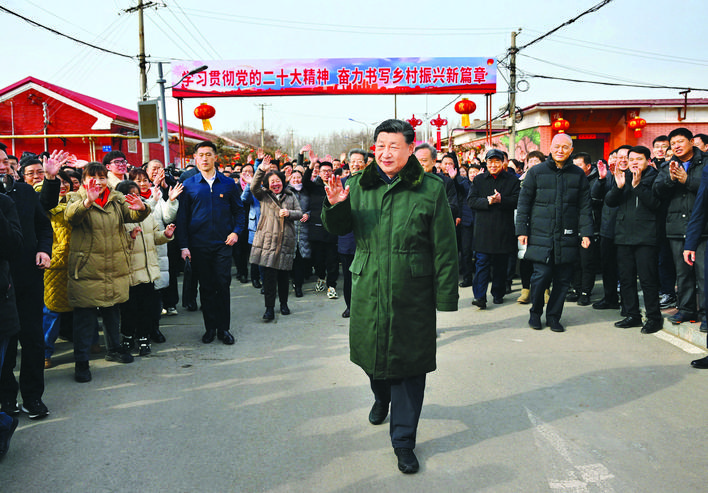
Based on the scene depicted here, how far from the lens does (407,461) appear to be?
3.25 metres

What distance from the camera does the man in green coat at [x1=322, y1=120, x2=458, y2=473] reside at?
333 cm

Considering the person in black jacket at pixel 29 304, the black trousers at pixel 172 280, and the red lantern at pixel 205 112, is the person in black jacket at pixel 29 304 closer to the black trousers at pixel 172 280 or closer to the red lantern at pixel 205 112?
the black trousers at pixel 172 280

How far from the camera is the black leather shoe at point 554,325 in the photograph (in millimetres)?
6344

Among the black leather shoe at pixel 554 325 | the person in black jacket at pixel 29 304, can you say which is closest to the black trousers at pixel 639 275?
the black leather shoe at pixel 554 325

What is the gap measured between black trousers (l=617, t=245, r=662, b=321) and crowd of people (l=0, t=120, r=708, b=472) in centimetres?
2

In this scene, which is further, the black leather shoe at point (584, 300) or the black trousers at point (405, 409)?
the black leather shoe at point (584, 300)

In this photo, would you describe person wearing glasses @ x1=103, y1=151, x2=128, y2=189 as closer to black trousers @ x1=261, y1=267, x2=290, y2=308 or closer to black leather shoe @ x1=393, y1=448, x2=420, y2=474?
black trousers @ x1=261, y1=267, x2=290, y2=308

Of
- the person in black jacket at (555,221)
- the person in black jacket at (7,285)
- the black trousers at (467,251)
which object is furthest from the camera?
the black trousers at (467,251)

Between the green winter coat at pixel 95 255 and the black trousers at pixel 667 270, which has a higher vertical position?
the green winter coat at pixel 95 255

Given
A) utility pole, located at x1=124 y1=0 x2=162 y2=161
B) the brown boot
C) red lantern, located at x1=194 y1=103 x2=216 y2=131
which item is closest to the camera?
the brown boot

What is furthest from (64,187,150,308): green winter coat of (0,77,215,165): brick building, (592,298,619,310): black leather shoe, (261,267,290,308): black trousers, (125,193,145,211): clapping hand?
(0,77,215,165): brick building

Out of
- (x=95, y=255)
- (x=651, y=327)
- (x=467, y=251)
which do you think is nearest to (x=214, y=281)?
(x=95, y=255)

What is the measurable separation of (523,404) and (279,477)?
200cm

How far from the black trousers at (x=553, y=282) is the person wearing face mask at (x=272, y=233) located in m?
3.06
